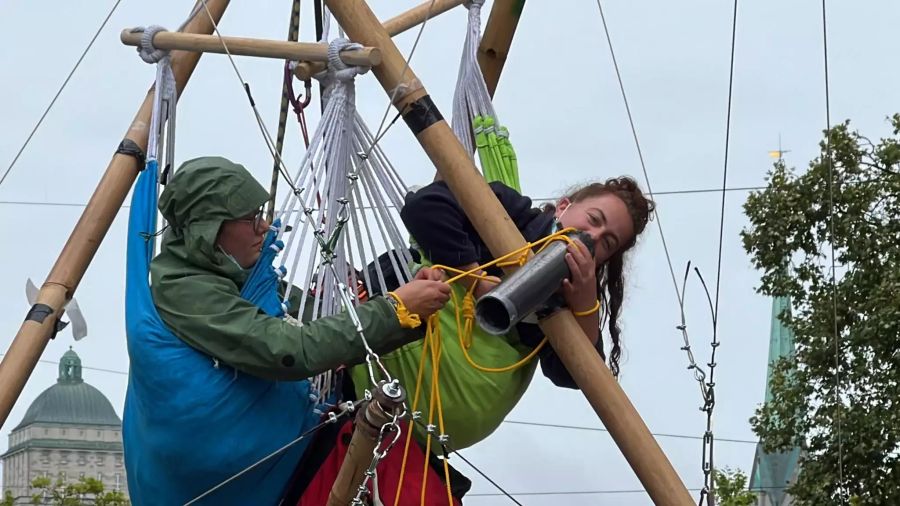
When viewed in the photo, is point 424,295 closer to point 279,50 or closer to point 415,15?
point 279,50

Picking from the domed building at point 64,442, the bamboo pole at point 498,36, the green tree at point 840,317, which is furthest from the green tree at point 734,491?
the domed building at point 64,442

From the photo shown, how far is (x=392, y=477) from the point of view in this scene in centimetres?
417

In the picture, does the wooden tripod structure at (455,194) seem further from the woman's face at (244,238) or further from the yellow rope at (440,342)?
the woman's face at (244,238)

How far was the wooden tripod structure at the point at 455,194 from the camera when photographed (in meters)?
4.01

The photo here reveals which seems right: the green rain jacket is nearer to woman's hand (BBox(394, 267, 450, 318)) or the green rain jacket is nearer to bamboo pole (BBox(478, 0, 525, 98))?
woman's hand (BBox(394, 267, 450, 318))

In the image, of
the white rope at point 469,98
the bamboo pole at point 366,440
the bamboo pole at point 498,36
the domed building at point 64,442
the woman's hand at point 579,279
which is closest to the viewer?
the bamboo pole at point 366,440

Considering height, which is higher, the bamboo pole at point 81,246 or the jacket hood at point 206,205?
the bamboo pole at point 81,246

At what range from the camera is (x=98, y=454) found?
50188 millimetres

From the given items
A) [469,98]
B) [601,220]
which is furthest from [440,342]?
[469,98]

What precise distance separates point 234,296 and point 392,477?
0.58 meters

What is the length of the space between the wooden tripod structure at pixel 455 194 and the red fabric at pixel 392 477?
0.25 m

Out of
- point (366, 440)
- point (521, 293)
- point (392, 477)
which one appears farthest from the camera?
point (392, 477)

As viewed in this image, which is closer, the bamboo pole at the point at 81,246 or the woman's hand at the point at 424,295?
the woman's hand at the point at 424,295

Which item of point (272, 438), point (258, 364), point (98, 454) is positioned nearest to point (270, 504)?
point (272, 438)
